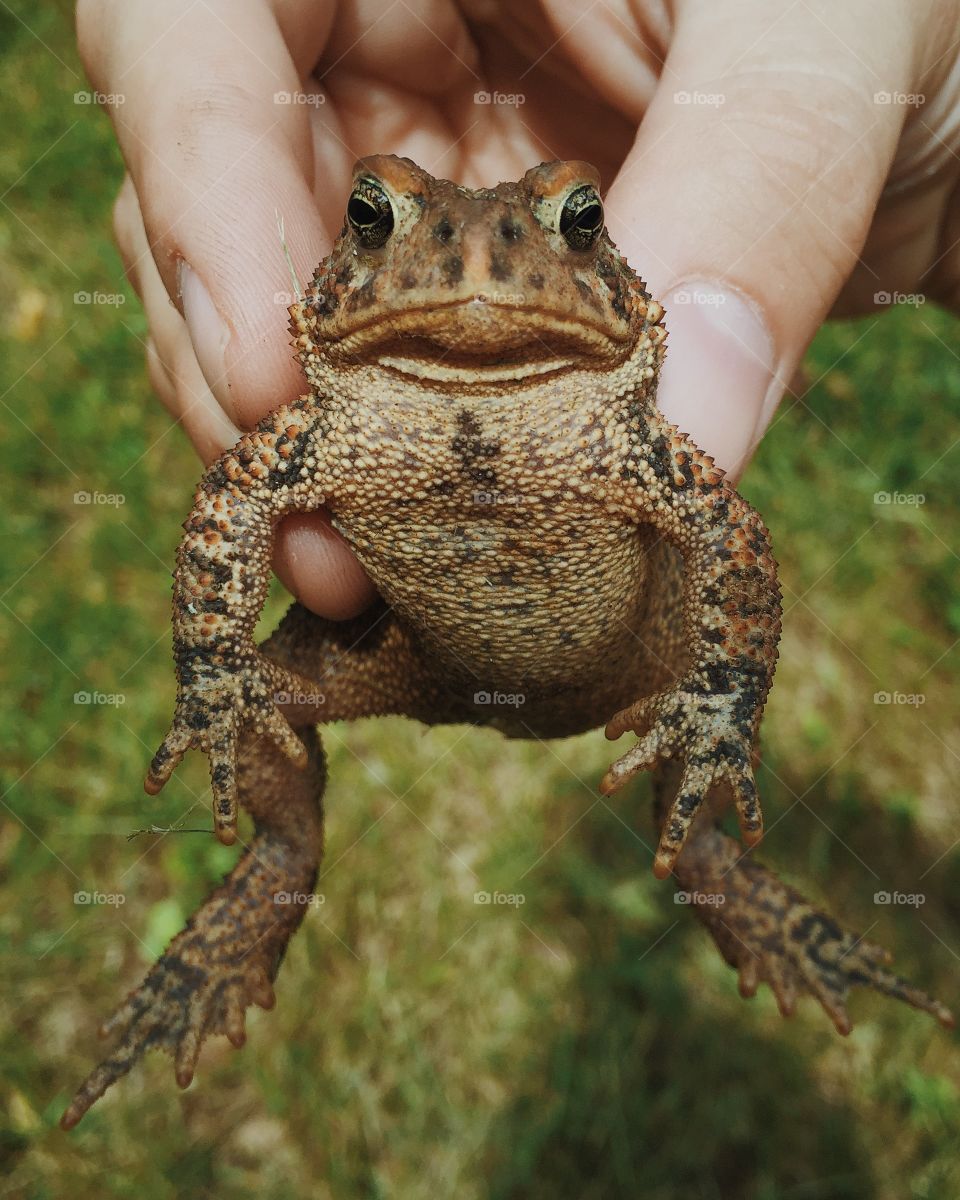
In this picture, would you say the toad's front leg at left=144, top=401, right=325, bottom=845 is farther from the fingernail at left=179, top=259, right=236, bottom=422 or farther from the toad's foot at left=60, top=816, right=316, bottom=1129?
the toad's foot at left=60, top=816, right=316, bottom=1129

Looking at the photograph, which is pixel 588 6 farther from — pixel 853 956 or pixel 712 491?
pixel 853 956

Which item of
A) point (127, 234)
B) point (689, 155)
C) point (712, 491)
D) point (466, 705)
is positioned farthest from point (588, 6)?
point (466, 705)
